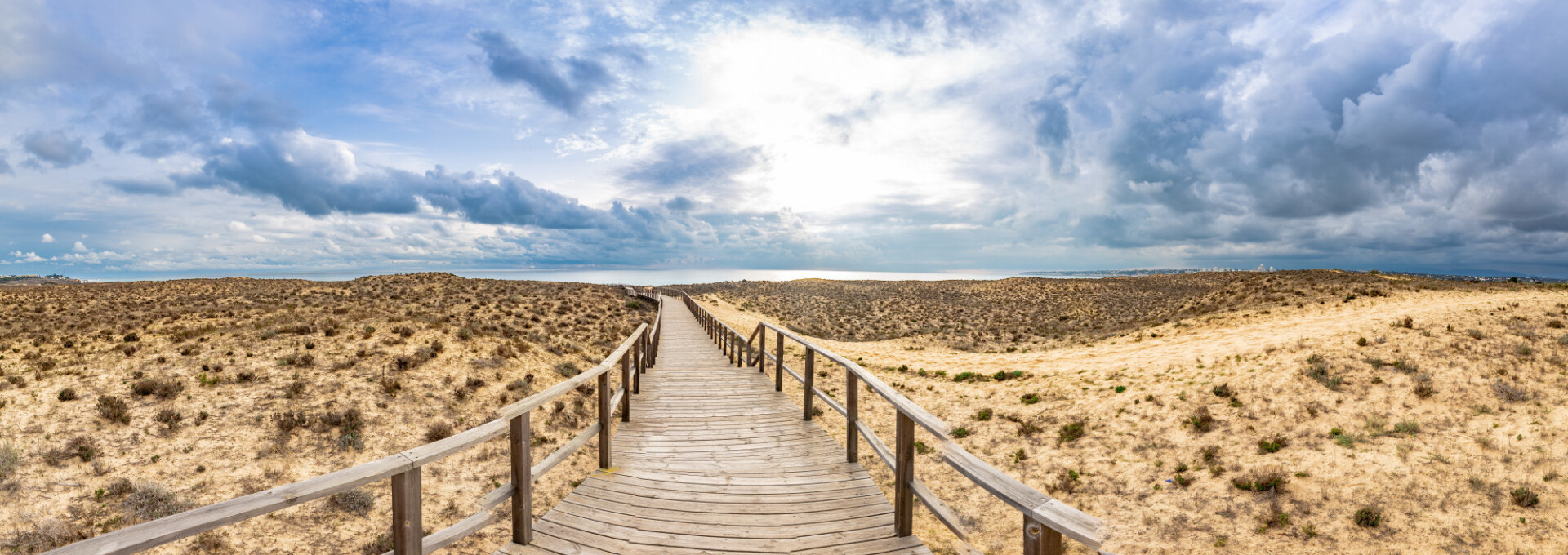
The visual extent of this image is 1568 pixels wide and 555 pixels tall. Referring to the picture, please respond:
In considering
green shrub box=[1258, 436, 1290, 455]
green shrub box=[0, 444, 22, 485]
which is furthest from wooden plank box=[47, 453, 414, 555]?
green shrub box=[1258, 436, 1290, 455]

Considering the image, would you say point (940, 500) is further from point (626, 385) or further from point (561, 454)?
point (626, 385)

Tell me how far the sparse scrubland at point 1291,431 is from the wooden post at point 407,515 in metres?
5.16

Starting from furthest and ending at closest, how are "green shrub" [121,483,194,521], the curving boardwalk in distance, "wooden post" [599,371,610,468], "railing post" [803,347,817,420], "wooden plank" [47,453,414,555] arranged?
1. "railing post" [803,347,817,420]
2. "green shrub" [121,483,194,521]
3. "wooden post" [599,371,610,468]
4. the curving boardwalk in distance
5. "wooden plank" [47,453,414,555]

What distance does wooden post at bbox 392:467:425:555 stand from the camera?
2.89 m

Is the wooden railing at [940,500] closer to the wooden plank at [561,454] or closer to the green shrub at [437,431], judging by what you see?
→ the wooden plank at [561,454]

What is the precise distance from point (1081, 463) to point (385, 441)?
11.1 metres

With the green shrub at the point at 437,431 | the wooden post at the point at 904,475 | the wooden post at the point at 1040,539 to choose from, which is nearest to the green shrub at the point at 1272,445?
the wooden post at the point at 904,475

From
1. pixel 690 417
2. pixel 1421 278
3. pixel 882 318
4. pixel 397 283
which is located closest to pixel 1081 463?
pixel 690 417

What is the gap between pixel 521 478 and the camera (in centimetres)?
395

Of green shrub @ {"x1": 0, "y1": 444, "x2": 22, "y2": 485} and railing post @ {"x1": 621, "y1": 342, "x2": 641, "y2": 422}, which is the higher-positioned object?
railing post @ {"x1": 621, "y1": 342, "x2": 641, "y2": 422}

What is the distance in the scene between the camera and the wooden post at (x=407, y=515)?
9.50ft

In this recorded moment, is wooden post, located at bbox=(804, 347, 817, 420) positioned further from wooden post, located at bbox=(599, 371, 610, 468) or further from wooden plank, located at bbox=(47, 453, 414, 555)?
wooden plank, located at bbox=(47, 453, 414, 555)

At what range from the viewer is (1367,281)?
2184 centimetres

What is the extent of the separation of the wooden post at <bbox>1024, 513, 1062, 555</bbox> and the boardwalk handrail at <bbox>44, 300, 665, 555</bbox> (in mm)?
2811
